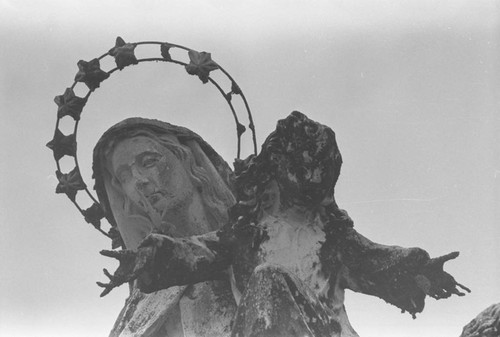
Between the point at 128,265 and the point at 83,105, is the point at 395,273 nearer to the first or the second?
the point at 128,265

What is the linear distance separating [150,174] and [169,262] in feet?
7.01

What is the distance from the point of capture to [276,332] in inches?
442

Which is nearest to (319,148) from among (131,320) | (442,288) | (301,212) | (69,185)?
(301,212)

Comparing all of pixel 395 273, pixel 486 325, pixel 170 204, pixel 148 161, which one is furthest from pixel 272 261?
pixel 486 325

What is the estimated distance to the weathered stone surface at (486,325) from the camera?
10.4 metres

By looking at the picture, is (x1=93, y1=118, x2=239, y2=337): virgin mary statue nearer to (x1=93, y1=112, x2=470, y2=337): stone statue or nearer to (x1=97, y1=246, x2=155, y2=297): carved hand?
(x1=93, y1=112, x2=470, y2=337): stone statue

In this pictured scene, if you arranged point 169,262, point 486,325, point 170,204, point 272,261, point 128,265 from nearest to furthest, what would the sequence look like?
point 486,325 → point 128,265 → point 169,262 → point 272,261 → point 170,204

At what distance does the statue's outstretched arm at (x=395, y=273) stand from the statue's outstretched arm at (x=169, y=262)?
106 cm

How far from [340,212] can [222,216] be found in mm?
1731

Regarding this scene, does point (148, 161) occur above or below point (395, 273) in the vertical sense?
above

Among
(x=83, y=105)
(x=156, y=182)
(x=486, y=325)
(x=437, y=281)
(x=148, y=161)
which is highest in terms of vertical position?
(x=83, y=105)

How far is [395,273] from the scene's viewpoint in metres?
12.6

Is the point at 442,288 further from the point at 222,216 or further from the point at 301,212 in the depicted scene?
the point at 222,216

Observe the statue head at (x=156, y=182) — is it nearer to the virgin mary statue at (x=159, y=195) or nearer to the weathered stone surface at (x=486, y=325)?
the virgin mary statue at (x=159, y=195)
